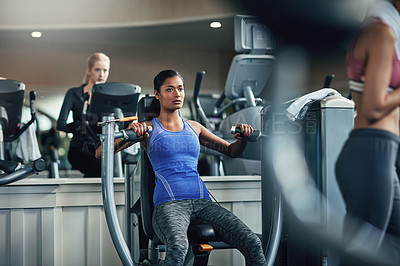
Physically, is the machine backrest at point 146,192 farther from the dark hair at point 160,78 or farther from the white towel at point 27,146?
the white towel at point 27,146

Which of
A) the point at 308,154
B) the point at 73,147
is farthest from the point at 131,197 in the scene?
the point at 308,154

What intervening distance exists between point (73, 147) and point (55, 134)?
4.48 metres

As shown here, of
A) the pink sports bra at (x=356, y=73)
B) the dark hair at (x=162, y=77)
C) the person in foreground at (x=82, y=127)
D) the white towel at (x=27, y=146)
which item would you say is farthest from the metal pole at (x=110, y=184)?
the white towel at (x=27, y=146)

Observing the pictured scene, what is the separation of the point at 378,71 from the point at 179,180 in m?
1.14

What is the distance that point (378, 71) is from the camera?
0.43 m

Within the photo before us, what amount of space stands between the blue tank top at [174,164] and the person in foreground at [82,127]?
0.99m

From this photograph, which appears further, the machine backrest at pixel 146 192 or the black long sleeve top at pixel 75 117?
the black long sleeve top at pixel 75 117

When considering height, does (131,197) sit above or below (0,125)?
below

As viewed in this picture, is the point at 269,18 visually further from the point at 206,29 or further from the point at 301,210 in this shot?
the point at 301,210

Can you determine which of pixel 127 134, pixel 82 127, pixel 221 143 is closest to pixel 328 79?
pixel 127 134

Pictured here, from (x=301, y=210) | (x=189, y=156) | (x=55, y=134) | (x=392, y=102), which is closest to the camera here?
(x=392, y=102)

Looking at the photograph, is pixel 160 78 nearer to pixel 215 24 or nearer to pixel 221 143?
pixel 221 143

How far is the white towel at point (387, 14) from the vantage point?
0.43 metres

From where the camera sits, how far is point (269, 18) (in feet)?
1.61
